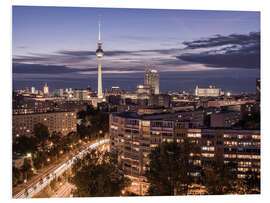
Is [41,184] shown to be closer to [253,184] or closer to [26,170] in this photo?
[26,170]

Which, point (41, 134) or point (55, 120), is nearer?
point (41, 134)

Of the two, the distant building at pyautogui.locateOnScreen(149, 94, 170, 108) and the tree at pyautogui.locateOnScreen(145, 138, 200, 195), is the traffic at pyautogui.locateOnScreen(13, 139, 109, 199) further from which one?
the distant building at pyautogui.locateOnScreen(149, 94, 170, 108)

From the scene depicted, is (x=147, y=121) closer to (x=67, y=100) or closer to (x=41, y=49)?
(x=41, y=49)

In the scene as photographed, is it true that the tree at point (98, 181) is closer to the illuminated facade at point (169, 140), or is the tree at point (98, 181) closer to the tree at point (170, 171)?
the tree at point (170, 171)

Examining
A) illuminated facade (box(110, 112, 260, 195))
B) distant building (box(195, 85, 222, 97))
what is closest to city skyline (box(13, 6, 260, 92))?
illuminated facade (box(110, 112, 260, 195))

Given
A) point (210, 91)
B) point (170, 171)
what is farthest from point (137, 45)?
point (210, 91)
